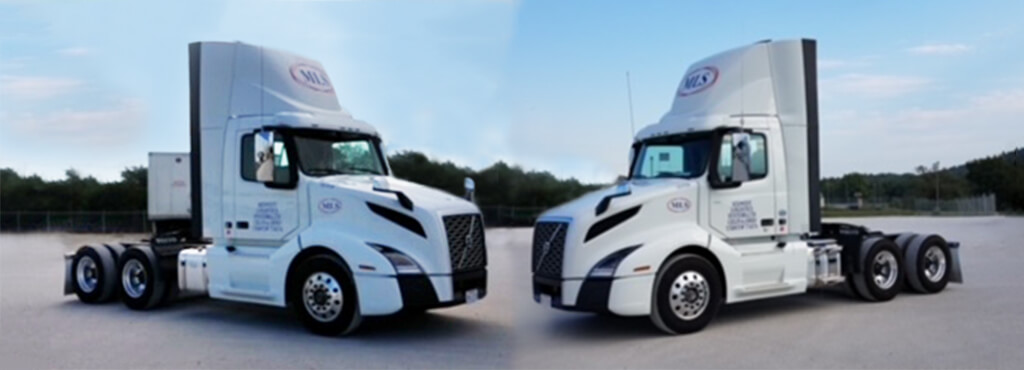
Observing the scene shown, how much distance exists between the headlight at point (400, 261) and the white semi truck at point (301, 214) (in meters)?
0.01

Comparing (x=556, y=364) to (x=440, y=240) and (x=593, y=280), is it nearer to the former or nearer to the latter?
(x=593, y=280)

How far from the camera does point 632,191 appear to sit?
8.57m

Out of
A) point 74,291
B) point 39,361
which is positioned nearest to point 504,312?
point 39,361

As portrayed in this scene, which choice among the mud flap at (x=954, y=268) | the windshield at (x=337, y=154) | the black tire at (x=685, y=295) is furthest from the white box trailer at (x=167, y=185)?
the mud flap at (x=954, y=268)

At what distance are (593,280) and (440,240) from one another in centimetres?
167

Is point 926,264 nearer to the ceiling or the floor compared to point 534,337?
nearer to the ceiling

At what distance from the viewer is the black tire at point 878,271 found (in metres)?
10.4

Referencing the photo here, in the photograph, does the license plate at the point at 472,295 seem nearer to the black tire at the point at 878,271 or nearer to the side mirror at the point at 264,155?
the side mirror at the point at 264,155

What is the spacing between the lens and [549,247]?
8555 mm

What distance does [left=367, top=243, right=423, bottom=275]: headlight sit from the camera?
826 cm

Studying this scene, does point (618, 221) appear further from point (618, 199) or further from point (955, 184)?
point (955, 184)

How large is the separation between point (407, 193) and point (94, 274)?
245 inches

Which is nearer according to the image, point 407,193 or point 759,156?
point 407,193

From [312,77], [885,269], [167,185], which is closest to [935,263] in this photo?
[885,269]
